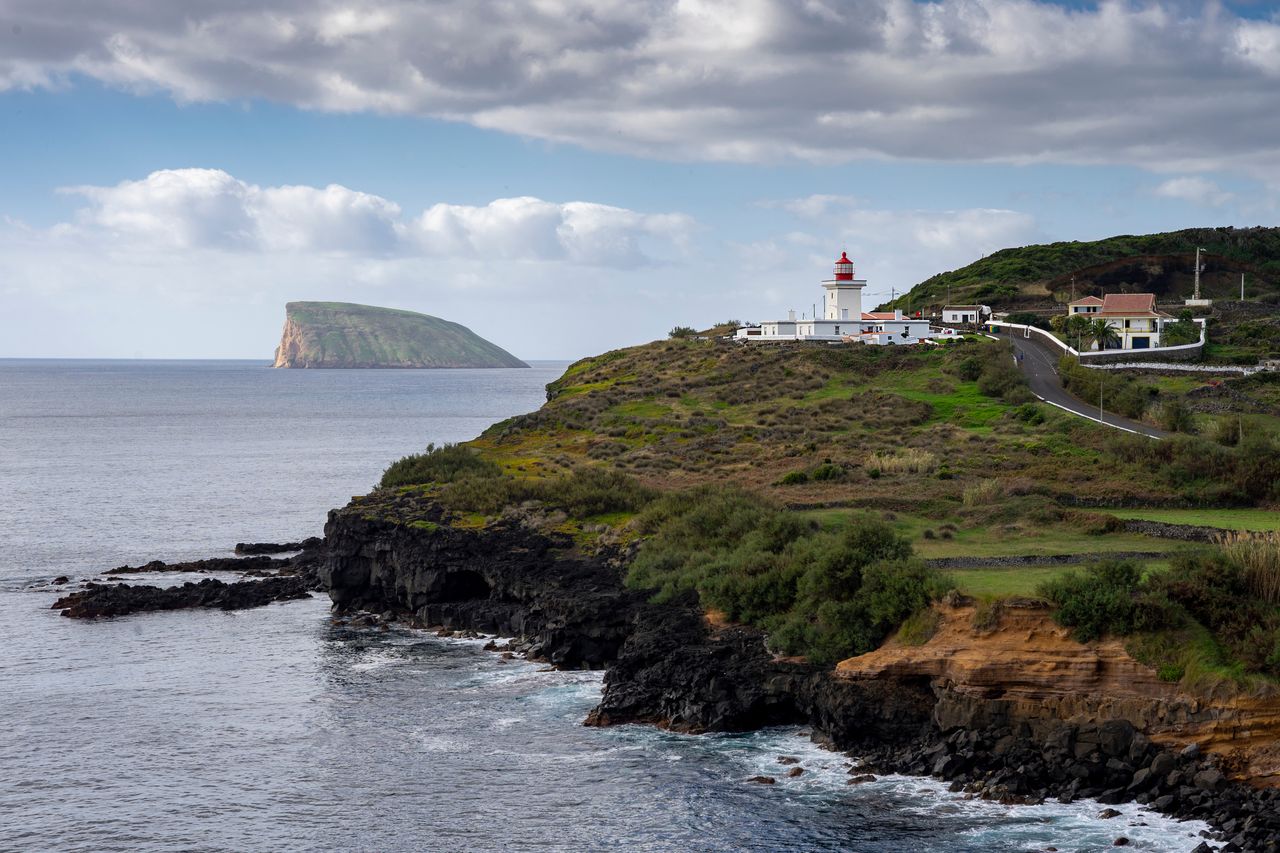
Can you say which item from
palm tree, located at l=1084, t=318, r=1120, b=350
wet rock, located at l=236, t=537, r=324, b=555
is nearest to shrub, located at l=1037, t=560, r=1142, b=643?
wet rock, located at l=236, t=537, r=324, b=555

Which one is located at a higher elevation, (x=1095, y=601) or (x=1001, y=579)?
(x=1095, y=601)

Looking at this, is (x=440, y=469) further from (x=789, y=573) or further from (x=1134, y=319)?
(x=1134, y=319)

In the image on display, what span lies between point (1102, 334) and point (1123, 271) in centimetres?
4415

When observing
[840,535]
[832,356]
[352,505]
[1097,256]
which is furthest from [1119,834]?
[1097,256]

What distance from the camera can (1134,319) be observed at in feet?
294

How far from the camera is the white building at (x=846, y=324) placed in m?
96.1

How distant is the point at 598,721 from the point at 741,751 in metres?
4.52

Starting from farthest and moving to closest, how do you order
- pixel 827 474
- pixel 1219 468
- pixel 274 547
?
1. pixel 274 547
2. pixel 827 474
3. pixel 1219 468

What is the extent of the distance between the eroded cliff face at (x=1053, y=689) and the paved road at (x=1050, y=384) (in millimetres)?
32232

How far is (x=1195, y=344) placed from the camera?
85.1 m

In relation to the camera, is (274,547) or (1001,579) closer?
(1001,579)

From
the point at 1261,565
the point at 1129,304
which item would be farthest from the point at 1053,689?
the point at 1129,304

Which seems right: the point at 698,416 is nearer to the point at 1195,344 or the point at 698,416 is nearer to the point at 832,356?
the point at 832,356

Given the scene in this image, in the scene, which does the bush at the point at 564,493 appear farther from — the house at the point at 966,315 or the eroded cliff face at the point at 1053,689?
the house at the point at 966,315
